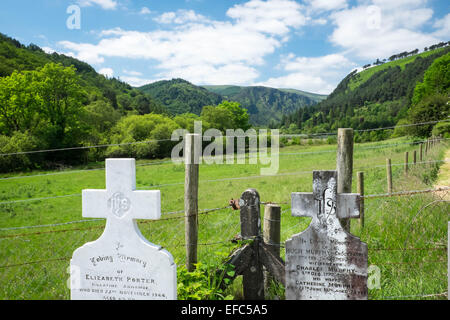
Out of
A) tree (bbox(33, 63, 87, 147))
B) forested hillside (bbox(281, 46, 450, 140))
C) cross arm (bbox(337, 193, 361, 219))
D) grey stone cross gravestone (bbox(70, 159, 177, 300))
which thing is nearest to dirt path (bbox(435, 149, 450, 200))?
cross arm (bbox(337, 193, 361, 219))

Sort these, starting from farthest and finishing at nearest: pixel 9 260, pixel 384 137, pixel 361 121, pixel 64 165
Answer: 1. pixel 361 121
2. pixel 384 137
3. pixel 64 165
4. pixel 9 260

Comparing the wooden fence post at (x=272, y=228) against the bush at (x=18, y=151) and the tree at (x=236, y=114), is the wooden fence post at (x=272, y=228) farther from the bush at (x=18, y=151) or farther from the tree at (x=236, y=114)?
the tree at (x=236, y=114)

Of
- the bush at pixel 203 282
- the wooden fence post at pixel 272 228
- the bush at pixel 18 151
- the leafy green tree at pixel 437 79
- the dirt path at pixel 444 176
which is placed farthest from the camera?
the leafy green tree at pixel 437 79

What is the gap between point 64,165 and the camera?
29.0 metres

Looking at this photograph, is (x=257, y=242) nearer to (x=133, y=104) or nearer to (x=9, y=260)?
(x=9, y=260)

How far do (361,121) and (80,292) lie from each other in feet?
342

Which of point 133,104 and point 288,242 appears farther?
point 133,104

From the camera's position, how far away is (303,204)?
11.4 ft

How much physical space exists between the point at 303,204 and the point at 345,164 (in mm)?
699

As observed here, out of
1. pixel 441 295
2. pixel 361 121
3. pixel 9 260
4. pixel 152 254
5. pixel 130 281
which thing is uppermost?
pixel 361 121

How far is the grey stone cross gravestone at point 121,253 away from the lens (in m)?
3.20

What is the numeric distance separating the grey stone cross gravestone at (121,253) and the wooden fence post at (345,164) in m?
2.01

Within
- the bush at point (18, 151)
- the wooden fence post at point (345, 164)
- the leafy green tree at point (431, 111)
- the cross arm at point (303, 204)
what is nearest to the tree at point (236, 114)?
A: the leafy green tree at point (431, 111)

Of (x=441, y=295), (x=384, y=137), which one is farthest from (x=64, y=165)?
(x=384, y=137)
